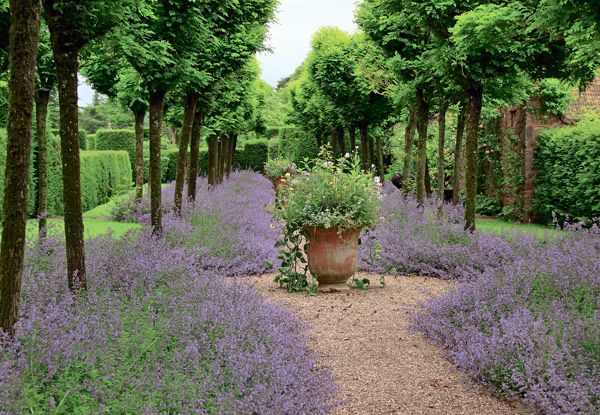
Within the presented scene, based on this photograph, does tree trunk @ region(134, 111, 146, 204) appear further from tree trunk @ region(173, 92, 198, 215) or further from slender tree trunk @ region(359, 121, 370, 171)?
slender tree trunk @ region(359, 121, 370, 171)

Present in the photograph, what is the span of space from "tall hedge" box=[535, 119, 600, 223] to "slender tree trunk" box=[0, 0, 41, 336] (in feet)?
39.5

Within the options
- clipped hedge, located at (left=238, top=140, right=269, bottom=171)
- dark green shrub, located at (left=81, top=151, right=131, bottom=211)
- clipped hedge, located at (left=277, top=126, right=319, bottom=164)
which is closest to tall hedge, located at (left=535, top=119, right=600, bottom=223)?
dark green shrub, located at (left=81, top=151, right=131, bottom=211)

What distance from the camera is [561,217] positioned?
1530 centimetres

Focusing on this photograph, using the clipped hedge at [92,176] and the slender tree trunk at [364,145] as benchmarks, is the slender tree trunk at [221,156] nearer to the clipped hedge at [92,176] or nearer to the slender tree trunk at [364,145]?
the clipped hedge at [92,176]

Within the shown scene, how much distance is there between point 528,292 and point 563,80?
5262mm

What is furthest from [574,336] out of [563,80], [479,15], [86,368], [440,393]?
[563,80]

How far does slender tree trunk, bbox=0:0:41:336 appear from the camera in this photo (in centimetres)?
362

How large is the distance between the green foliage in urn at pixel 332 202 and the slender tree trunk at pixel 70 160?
3.23 metres

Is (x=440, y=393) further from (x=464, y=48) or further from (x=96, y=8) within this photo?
(x=464, y=48)

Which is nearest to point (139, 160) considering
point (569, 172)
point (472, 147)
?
point (472, 147)

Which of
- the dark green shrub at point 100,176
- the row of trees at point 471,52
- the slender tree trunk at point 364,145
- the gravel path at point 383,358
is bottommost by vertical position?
the gravel path at point 383,358

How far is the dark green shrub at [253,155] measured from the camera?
4639 centimetres

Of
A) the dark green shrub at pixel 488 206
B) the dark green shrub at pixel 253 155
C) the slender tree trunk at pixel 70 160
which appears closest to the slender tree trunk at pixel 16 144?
the slender tree trunk at pixel 70 160

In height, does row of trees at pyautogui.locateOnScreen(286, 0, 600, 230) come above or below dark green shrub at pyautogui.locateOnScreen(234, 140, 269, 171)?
above
